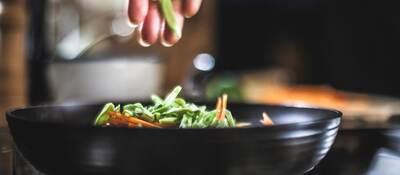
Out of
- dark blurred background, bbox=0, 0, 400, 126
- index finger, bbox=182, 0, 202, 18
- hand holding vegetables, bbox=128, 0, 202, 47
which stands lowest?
dark blurred background, bbox=0, 0, 400, 126

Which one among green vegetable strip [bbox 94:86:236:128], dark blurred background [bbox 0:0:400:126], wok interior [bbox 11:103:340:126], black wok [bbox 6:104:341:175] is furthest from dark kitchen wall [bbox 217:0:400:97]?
black wok [bbox 6:104:341:175]

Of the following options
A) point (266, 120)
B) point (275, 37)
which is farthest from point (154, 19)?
point (275, 37)

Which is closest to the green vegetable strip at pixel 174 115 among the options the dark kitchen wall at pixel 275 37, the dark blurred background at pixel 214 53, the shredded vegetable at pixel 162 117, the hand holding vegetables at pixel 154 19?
the shredded vegetable at pixel 162 117

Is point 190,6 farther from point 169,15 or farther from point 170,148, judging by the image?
point 170,148

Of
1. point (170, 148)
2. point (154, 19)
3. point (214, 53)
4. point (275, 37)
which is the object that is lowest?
point (214, 53)

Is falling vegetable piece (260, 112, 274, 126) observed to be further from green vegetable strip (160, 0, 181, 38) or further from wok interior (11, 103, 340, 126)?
green vegetable strip (160, 0, 181, 38)

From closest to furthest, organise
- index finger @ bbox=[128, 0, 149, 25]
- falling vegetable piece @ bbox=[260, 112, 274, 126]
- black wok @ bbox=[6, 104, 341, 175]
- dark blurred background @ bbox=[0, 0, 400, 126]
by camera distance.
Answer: black wok @ bbox=[6, 104, 341, 175] → index finger @ bbox=[128, 0, 149, 25] → falling vegetable piece @ bbox=[260, 112, 274, 126] → dark blurred background @ bbox=[0, 0, 400, 126]
